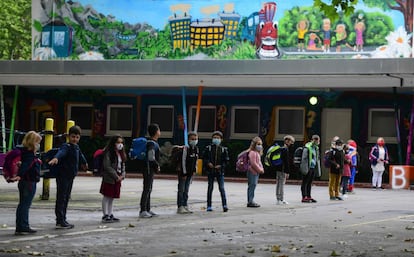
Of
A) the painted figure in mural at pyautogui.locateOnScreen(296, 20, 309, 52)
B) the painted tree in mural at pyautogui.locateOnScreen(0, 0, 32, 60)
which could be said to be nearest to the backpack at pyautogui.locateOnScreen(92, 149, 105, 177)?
the painted figure in mural at pyautogui.locateOnScreen(296, 20, 309, 52)

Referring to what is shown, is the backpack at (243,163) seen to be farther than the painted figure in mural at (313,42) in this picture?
No

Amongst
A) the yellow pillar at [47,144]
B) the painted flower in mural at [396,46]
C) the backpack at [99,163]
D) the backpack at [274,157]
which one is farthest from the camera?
the painted flower in mural at [396,46]

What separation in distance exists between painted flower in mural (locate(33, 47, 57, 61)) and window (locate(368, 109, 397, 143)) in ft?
40.3

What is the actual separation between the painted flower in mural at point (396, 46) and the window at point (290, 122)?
5.06 m

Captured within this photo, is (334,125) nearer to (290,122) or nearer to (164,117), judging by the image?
(290,122)

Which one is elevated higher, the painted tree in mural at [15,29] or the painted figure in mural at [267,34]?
the painted tree in mural at [15,29]

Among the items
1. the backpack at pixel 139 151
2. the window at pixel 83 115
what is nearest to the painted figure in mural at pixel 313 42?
the window at pixel 83 115

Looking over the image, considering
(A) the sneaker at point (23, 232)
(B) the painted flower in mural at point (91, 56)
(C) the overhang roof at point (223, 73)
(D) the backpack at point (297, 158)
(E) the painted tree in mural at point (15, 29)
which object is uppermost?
(E) the painted tree in mural at point (15, 29)

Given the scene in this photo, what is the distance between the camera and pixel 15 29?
186 ft

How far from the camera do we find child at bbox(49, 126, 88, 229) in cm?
1503

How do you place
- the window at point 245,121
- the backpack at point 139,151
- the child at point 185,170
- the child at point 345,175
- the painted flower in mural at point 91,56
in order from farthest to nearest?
the window at point 245,121, the painted flower in mural at point 91,56, the child at point 345,175, the child at point 185,170, the backpack at point 139,151

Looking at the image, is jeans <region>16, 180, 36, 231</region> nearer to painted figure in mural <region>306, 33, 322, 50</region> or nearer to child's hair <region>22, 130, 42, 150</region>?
child's hair <region>22, 130, 42, 150</region>

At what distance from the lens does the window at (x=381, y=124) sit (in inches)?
1382

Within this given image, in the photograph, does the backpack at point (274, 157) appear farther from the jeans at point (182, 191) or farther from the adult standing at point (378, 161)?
the adult standing at point (378, 161)
